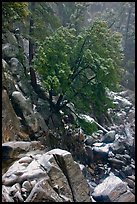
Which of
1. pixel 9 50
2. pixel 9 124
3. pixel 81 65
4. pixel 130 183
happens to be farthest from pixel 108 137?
pixel 9 124

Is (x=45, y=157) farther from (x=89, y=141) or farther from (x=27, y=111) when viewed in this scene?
(x=89, y=141)

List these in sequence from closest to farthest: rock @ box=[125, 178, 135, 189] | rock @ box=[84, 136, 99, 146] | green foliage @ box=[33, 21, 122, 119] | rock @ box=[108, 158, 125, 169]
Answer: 1. green foliage @ box=[33, 21, 122, 119]
2. rock @ box=[125, 178, 135, 189]
3. rock @ box=[108, 158, 125, 169]
4. rock @ box=[84, 136, 99, 146]

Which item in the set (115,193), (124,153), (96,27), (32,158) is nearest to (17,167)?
(32,158)

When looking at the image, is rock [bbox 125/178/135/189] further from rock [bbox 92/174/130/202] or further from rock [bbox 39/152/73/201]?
rock [bbox 39/152/73/201]

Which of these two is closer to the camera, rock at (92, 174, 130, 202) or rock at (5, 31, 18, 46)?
rock at (92, 174, 130, 202)

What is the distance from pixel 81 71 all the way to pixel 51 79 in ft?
9.98

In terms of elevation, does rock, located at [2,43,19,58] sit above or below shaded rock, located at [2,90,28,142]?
above

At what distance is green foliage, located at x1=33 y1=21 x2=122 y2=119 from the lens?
64.5 feet

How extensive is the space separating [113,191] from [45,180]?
17.0 ft

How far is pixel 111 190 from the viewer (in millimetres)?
14594

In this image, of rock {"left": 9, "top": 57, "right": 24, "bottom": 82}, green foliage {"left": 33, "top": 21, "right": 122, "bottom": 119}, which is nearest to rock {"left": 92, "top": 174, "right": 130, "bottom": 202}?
green foliage {"left": 33, "top": 21, "right": 122, "bottom": 119}

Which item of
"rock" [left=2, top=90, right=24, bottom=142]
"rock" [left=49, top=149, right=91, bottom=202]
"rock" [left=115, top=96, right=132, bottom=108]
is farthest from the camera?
"rock" [left=115, top=96, right=132, bottom=108]

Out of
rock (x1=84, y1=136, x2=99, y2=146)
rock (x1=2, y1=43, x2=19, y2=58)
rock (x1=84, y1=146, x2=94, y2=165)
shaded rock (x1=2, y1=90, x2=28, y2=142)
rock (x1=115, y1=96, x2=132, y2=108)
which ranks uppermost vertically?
rock (x1=2, y1=43, x2=19, y2=58)

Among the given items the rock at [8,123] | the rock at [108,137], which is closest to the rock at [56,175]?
the rock at [8,123]
